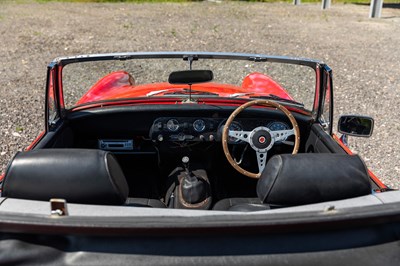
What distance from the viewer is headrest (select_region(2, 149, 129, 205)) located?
184 cm

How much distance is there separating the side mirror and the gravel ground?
1.51m

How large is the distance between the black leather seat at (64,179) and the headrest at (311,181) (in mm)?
641

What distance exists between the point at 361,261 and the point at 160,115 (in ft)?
6.87

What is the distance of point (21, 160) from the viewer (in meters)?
1.90

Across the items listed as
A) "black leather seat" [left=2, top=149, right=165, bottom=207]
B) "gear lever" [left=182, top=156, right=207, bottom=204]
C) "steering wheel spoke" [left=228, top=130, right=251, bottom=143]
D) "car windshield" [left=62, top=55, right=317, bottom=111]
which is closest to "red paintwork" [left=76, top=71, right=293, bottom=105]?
"car windshield" [left=62, top=55, right=317, bottom=111]

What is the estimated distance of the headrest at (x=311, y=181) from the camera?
76.5 inches

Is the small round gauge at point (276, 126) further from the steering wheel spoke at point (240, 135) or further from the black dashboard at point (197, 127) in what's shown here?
the steering wheel spoke at point (240, 135)

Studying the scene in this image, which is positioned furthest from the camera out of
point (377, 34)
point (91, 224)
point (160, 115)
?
point (377, 34)

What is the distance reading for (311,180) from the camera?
194 cm

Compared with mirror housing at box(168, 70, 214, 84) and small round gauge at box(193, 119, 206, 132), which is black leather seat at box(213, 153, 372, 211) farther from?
small round gauge at box(193, 119, 206, 132)

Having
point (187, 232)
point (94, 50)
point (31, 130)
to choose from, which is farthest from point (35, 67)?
point (187, 232)

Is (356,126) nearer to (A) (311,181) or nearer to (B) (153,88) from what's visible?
(A) (311,181)

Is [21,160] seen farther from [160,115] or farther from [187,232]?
[160,115]

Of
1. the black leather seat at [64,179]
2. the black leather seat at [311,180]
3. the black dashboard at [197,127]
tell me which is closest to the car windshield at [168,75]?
the black dashboard at [197,127]
